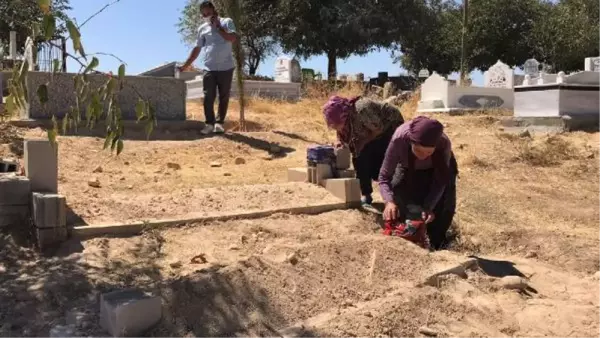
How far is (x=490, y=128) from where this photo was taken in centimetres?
982

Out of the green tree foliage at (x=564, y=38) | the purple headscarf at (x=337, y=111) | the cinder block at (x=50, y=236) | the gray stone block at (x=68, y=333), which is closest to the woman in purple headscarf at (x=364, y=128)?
the purple headscarf at (x=337, y=111)

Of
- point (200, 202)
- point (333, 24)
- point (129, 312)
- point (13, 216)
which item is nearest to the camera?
point (129, 312)

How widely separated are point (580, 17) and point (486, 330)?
30.6 m

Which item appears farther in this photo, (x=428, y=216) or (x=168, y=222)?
(x=428, y=216)

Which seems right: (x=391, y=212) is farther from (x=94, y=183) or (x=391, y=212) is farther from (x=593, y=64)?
(x=593, y=64)

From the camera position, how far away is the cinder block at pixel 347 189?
174 inches

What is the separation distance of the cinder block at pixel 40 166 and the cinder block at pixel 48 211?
0.22m

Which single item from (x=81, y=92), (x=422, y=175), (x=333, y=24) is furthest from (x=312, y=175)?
(x=333, y=24)

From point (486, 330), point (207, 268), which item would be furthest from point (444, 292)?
point (207, 268)

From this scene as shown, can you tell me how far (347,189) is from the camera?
4426 mm

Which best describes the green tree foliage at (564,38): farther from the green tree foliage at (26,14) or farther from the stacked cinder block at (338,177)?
the green tree foliage at (26,14)

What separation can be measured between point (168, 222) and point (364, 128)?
1.69m

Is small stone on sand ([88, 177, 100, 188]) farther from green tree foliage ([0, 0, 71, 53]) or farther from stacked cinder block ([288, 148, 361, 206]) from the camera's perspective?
stacked cinder block ([288, 148, 361, 206])

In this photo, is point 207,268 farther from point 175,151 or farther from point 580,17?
point 580,17
